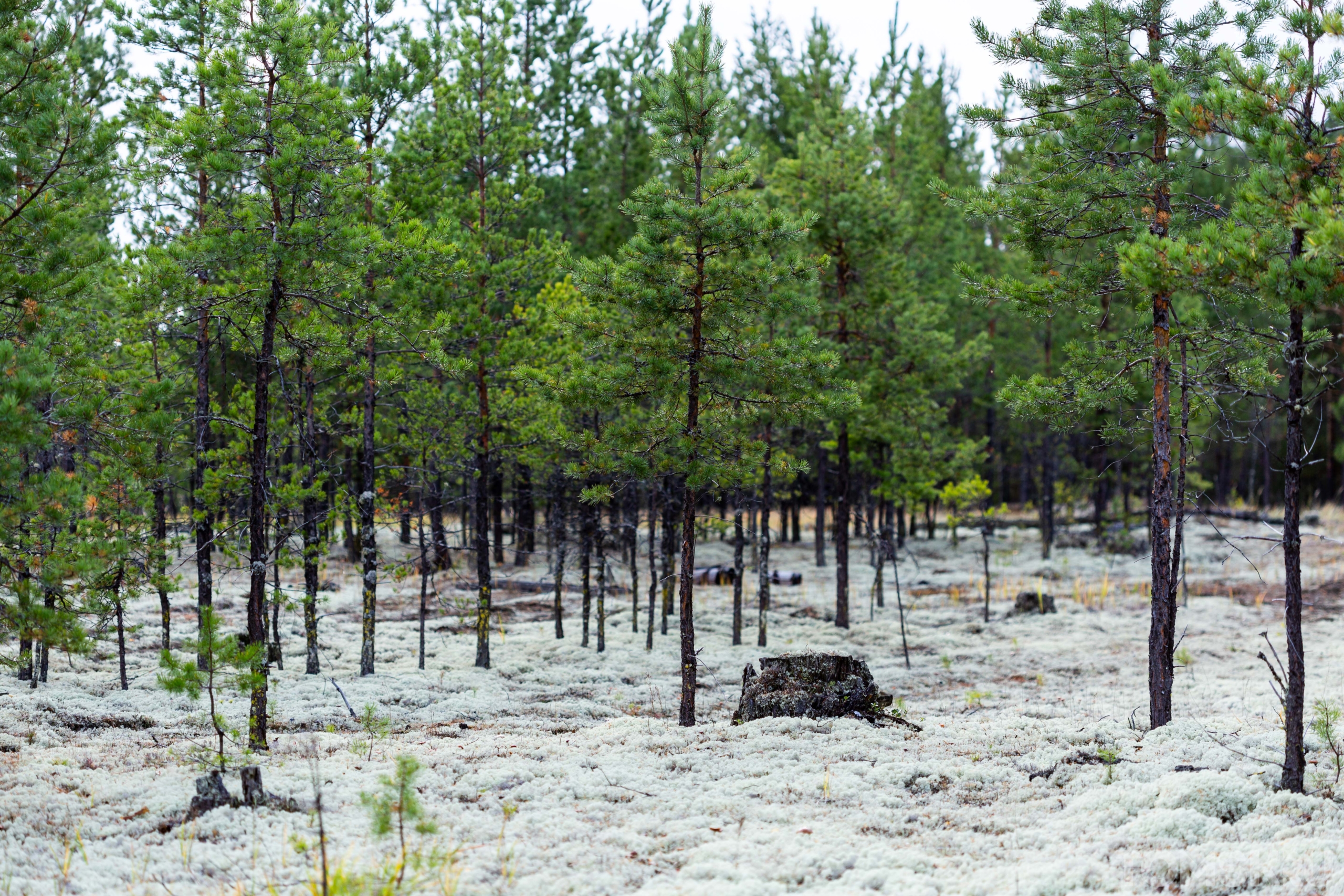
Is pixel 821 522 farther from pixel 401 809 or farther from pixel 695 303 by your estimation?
pixel 401 809

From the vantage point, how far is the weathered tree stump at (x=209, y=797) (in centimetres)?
763

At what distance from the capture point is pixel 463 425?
16.5 meters

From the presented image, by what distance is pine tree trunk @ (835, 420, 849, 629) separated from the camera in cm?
1980

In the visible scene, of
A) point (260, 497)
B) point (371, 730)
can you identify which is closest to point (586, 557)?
point (371, 730)

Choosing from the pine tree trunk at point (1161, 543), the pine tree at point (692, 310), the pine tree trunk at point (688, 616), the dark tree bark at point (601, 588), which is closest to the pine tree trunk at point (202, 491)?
the pine tree at point (692, 310)

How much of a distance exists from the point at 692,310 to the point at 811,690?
5162 mm

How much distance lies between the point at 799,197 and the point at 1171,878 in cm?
1498

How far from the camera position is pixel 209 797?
773 centimetres

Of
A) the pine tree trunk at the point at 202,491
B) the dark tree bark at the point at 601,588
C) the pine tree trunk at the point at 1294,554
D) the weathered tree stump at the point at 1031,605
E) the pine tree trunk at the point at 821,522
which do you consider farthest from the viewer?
the pine tree trunk at the point at 821,522

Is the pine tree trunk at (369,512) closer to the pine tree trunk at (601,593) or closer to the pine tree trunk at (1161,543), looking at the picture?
the pine tree trunk at (601,593)

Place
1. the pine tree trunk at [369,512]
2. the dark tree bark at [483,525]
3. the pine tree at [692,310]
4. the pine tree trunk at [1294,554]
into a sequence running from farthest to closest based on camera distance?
the dark tree bark at [483,525] < the pine tree trunk at [369,512] < the pine tree at [692,310] < the pine tree trunk at [1294,554]

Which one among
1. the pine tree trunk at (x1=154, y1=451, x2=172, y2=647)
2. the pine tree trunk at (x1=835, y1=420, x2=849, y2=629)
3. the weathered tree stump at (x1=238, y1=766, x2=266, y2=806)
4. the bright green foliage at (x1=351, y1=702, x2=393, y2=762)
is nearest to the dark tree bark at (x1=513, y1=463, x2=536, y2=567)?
the pine tree trunk at (x1=835, y1=420, x2=849, y2=629)

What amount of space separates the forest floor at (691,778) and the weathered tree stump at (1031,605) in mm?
3433

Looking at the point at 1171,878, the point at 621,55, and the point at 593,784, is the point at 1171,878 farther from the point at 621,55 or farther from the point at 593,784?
the point at 621,55
